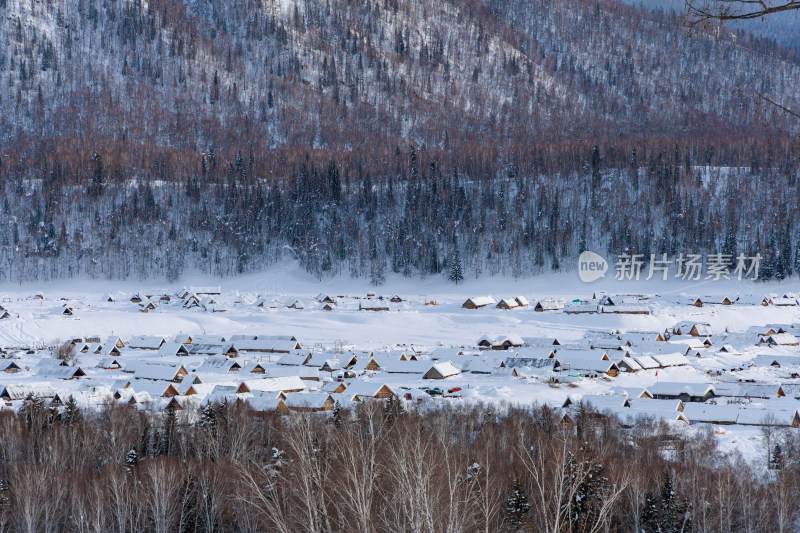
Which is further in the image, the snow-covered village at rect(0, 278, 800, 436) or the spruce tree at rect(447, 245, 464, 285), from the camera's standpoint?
the spruce tree at rect(447, 245, 464, 285)

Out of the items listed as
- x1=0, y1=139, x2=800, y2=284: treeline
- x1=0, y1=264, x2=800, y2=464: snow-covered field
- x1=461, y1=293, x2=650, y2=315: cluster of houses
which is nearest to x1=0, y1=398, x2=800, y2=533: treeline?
x1=0, y1=264, x2=800, y2=464: snow-covered field

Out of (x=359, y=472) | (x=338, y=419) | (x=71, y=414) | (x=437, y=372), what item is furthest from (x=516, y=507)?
(x=437, y=372)

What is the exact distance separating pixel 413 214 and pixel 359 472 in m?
111

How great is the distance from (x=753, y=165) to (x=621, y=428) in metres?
109

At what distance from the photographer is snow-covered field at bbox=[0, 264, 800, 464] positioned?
42.4m

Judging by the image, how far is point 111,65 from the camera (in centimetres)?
19975

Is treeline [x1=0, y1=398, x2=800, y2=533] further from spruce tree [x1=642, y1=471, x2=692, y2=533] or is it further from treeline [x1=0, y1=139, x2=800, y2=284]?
treeline [x1=0, y1=139, x2=800, y2=284]

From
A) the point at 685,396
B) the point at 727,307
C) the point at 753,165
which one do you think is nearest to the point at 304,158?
the point at 753,165

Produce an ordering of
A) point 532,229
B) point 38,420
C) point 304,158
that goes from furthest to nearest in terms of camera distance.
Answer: point 304,158, point 532,229, point 38,420

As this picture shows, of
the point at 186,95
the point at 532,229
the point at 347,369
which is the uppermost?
the point at 186,95

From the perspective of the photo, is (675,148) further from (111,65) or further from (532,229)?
(111,65)

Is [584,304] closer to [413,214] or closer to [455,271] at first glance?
[455,271]
